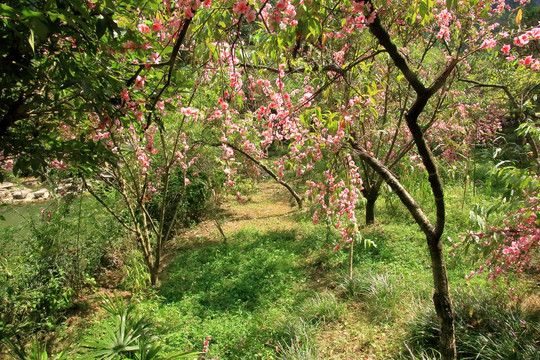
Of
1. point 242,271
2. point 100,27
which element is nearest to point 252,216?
point 242,271

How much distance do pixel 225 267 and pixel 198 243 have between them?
4.86ft

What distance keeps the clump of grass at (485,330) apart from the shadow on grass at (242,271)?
164 centimetres

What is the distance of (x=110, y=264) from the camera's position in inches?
194

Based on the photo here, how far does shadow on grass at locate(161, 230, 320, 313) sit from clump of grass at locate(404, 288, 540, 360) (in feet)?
5.38

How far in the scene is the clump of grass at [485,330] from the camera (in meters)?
2.28

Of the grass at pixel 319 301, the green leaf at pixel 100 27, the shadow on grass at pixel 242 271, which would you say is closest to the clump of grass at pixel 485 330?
the grass at pixel 319 301

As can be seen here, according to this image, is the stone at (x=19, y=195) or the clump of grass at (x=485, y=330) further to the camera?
the stone at (x=19, y=195)

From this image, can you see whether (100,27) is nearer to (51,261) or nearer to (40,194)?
(51,261)

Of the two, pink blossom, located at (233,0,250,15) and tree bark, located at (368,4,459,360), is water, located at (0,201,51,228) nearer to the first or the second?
pink blossom, located at (233,0,250,15)

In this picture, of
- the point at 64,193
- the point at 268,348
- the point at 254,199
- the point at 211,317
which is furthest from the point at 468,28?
the point at 254,199

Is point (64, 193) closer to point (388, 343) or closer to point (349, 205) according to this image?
point (349, 205)

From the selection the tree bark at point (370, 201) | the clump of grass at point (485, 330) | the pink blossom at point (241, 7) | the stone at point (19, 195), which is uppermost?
the pink blossom at point (241, 7)

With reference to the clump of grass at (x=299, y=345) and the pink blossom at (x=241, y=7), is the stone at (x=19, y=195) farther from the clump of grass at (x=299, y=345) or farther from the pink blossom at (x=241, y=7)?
the pink blossom at (x=241, y=7)

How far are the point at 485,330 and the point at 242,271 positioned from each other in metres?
3.12
